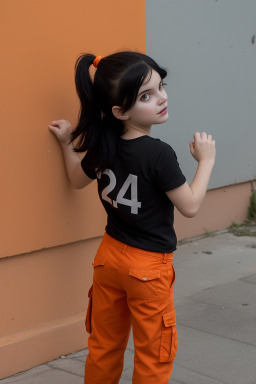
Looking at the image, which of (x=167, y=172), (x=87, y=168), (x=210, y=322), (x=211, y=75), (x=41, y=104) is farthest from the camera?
(x=211, y=75)

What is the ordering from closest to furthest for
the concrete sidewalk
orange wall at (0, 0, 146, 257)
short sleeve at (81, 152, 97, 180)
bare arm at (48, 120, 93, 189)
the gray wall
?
short sleeve at (81, 152, 97, 180), orange wall at (0, 0, 146, 257), bare arm at (48, 120, 93, 189), the concrete sidewalk, the gray wall

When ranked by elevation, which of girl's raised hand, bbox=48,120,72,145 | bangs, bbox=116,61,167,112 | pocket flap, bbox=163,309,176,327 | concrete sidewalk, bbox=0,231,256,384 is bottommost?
concrete sidewalk, bbox=0,231,256,384

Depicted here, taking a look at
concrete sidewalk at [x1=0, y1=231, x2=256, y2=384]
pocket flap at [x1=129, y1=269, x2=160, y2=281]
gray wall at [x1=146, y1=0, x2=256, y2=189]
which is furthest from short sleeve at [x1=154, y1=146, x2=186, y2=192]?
gray wall at [x1=146, y1=0, x2=256, y2=189]

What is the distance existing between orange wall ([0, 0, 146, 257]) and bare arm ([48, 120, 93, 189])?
4 centimetres

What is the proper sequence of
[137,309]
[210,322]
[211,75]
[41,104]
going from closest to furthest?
[137,309] → [41,104] → [210,322] → [211,75]

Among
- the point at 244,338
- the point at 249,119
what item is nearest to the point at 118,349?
the point at 244,338

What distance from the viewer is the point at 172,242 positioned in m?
2.77

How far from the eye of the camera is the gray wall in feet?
18.7

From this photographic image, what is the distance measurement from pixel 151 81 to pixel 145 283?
81 centimetres

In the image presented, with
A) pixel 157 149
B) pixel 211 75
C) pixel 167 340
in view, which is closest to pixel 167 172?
pixel 157 149

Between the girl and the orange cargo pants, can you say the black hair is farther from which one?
the orange cargo pants

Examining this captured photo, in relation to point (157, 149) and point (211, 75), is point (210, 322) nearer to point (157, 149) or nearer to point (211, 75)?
point (157, 149)

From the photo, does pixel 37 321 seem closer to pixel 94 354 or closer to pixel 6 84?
pixel 94 354

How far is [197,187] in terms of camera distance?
2.71 metres
